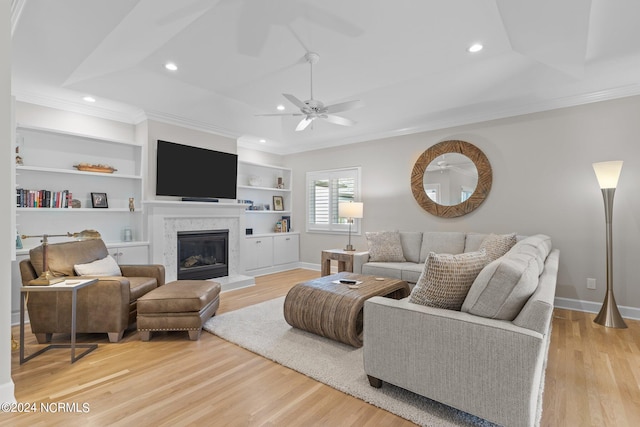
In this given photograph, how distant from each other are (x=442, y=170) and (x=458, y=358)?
3804 mm

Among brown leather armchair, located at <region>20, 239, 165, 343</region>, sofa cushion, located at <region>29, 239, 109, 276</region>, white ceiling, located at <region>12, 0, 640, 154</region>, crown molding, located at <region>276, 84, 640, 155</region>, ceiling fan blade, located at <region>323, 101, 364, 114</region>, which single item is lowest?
brown leather armchair, located at <region>20, 239, 165, 343</region>

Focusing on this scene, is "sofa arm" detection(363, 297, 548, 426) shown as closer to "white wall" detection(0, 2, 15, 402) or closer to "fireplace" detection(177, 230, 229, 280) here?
"white wall" detection(0, 2, 15, 402)

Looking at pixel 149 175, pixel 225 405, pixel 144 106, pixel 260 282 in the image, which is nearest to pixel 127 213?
pixel 149 175

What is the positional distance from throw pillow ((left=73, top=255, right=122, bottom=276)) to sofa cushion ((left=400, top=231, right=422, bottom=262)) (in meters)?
3.85

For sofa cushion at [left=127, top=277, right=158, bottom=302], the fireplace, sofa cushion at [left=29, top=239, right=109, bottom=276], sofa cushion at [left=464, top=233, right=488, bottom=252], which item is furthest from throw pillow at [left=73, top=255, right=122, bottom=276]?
sofa cushion at [left=464, top=233, right=488, bottom=252]

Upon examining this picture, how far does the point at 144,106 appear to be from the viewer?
4.40m

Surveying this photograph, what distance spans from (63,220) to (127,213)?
0.76m

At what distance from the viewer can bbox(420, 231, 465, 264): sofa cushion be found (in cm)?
450

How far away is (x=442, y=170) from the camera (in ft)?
16.5

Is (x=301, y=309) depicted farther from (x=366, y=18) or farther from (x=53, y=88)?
(x=53, y=88)

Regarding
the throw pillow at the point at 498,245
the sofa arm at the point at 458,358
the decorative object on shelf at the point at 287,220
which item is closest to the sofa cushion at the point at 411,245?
the throw pillow at the point at 498,245

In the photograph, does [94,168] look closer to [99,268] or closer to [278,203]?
[99,268]

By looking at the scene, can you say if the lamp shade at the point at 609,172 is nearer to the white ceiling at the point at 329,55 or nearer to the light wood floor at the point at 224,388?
the white ceiling at the point at 329,55

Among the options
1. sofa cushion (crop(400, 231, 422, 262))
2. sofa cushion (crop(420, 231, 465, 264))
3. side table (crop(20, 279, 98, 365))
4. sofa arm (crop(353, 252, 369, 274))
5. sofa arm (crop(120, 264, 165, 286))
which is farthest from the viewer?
sofa cushion (crop(400, 231, 422, 262))
